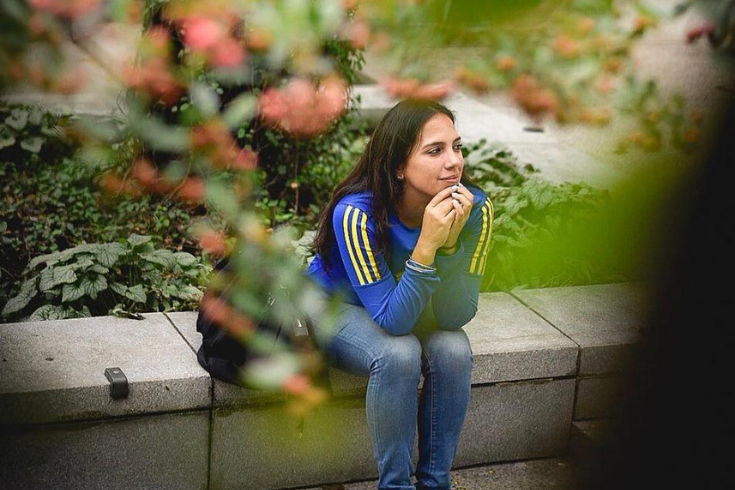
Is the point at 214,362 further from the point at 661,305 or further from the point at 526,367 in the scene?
the point at 661,305

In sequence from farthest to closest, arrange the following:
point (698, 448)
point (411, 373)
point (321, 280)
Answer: point (321, 280), point (411, 373), point (698, 448)

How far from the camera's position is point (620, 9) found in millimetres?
792

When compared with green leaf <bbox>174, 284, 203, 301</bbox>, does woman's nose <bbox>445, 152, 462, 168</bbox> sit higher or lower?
higher

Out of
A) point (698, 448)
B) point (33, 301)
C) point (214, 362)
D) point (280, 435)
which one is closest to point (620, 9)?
point (698, 448)

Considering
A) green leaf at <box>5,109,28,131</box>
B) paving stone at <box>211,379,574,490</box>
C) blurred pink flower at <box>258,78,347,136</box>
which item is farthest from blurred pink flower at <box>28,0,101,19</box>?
green leaf at <box>5,109,28,131</box>

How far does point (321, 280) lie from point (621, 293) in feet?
8.18

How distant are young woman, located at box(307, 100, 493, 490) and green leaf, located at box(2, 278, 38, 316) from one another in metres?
1.14

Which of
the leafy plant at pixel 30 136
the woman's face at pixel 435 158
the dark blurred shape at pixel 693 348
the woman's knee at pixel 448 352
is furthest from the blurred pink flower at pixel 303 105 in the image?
the dark blurred shape at pixel 693 348

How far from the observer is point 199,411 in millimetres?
3152

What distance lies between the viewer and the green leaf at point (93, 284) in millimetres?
3693

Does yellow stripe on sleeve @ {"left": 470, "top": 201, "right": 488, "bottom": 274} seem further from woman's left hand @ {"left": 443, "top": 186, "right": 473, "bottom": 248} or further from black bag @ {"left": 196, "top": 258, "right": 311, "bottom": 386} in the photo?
black bag @ {"left": 196, "top": 258, "right": 311, "bottom": 386}

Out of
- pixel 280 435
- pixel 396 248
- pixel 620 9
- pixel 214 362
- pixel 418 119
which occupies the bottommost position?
pixel 280 435

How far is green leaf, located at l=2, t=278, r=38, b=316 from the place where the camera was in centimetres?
367

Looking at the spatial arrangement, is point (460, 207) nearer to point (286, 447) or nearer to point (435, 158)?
point (435, 158)
